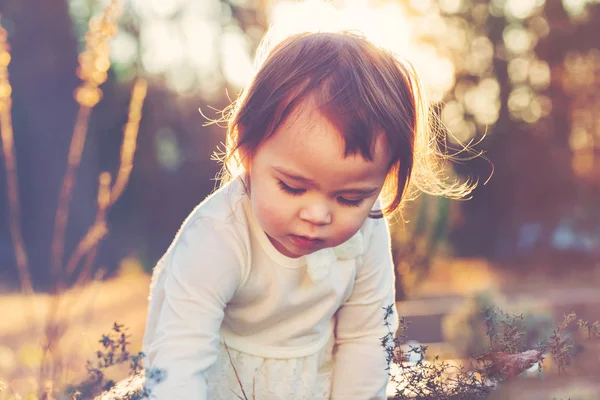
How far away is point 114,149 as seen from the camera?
41.6ft

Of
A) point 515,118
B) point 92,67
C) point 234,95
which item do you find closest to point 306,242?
point 92,67

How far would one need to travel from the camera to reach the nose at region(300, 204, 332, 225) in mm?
1620

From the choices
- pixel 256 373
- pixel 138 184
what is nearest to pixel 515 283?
pixel 138 184

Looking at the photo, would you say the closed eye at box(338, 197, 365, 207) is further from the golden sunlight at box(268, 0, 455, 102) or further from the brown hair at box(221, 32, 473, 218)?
the golden sunlight at box(268, 0, 455, 102)

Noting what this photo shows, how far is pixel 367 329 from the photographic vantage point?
2.16m

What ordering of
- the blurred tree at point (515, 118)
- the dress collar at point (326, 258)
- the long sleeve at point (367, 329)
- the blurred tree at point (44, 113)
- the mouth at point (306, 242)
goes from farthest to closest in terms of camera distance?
the blurred tree at point (515, 118) → the blurred tree at point (44, 113) → the long sleeve at point (367, 329) → the dress collar at point (326, 258) → the mouth at point (306, 242)

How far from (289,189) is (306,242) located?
0.15 metres

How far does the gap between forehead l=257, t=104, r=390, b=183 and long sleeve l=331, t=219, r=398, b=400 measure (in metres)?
0.59

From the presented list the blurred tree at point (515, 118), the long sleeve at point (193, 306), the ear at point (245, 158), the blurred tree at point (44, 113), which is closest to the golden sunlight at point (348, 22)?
the ear at point (245, 158)

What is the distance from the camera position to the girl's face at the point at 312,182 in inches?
62.9

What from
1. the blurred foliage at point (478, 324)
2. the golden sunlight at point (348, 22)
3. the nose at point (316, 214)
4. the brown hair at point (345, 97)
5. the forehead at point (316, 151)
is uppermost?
the golden sunlight at point (348, 22)

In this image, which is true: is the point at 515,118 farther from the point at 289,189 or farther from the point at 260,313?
the point at 289,189

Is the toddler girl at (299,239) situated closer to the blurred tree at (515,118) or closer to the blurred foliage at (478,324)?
the blurred foliage at (478,324)

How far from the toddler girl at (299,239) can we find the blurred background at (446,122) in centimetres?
697
